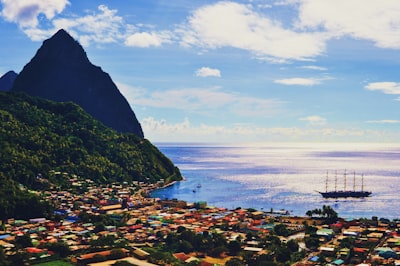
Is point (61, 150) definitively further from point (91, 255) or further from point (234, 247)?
point (234, 247)

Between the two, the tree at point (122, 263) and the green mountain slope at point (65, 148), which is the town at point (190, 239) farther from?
the green mountain slope at point (65, 148)

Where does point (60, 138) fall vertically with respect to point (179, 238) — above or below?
above

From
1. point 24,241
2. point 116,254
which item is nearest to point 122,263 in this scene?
point 116,254

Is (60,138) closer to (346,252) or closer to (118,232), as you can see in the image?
(118,232)

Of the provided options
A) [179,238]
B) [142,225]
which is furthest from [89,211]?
[179,238]

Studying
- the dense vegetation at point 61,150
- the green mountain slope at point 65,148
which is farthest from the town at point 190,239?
the green mountain slope at point 65,148

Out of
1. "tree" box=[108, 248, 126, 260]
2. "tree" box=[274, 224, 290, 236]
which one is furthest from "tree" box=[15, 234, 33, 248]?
"tree" box=[274, 224, 290, 236]

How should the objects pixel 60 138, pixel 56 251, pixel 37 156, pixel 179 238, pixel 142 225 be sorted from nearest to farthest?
pixel 56 251, pixel 179 238, pixel 142 225, pixel 37 156, pixel 60 138
